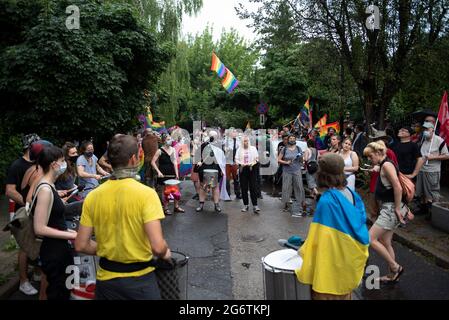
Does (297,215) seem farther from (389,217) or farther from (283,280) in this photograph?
(283,280)

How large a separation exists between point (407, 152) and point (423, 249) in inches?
76.0

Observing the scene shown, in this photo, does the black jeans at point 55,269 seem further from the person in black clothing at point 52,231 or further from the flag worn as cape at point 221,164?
the flag worn as cape at point 221,164

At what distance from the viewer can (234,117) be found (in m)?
32.4

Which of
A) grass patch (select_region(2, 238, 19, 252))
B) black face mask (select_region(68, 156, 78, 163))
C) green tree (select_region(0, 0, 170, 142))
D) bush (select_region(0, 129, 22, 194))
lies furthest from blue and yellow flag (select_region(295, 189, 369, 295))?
bush (select_region(0, 129, 22, 194))

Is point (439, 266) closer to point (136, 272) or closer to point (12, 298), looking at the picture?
point (136, 272)

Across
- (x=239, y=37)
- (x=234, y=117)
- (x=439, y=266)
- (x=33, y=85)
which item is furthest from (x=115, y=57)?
(x=239, y=37)

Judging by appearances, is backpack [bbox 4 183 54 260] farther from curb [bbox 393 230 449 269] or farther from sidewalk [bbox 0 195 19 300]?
curb [bbox 393 230 449 269]

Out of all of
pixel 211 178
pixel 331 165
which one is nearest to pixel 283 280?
pixel 331 165

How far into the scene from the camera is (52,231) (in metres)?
3.39

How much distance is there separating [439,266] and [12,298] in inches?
214

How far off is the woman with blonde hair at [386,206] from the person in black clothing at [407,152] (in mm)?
2767

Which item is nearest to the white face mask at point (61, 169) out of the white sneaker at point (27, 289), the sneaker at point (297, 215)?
the white sneaker at point (27, 289)

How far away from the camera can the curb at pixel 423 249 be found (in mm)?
5743

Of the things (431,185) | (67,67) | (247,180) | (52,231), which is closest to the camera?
(52,231)
